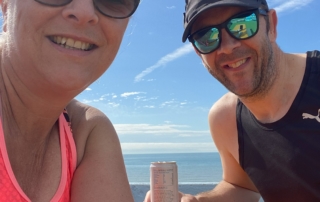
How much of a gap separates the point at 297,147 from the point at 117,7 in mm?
1520

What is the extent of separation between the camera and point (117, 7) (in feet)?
4.12

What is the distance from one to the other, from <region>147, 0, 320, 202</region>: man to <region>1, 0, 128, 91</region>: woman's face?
115 centimetres

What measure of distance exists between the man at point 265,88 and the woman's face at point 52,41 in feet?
3.75

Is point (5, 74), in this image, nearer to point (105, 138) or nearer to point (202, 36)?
point (105, 138)

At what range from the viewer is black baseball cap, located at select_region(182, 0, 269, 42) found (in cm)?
209

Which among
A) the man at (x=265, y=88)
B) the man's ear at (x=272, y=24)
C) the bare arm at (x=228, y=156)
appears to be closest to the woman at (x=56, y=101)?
the man at (x=265, y=88)

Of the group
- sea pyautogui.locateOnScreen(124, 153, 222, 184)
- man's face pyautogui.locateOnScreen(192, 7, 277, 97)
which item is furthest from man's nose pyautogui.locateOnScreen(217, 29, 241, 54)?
sea pyautogui.locateOnScreen(124, 153, 222, 184)

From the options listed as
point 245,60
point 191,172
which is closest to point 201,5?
point 245,60

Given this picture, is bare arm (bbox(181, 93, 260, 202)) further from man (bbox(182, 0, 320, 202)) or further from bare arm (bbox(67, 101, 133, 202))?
bare arm (bbox(67, 101, 133, 202))

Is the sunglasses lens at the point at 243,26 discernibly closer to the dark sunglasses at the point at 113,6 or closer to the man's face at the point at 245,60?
the man's face at the point at 245,60

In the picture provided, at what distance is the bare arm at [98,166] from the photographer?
52.2 inches

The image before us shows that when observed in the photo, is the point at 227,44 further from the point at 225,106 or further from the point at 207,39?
the point at 225,106

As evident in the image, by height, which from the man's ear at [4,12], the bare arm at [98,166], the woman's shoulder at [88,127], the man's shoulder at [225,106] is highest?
the man's ear at [4,12]

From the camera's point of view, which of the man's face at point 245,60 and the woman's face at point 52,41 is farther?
the man's face at point 245,60
